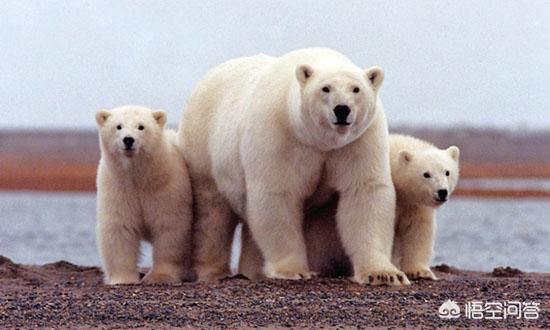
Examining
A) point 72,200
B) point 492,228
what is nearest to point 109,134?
point 492,228

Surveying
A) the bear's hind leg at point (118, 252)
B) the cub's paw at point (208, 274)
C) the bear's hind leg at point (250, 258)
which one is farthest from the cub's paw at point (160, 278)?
the bear's hind leg at point (250, 258)

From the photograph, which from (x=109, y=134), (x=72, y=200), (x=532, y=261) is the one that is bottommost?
(x=72, y=200)

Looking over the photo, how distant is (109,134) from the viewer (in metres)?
10.8

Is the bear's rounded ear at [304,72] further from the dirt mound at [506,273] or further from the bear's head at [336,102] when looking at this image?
the dirt mound at [506,273]

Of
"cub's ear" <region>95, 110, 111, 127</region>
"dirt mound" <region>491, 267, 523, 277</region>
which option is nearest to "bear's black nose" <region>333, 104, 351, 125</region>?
"cub's ear" <region>95, 110, 111, 127</region>

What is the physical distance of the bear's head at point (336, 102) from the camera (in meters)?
9.47

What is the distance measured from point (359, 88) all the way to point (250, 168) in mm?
1161

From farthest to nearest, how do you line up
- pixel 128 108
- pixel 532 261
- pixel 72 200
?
pixel 72 200
pixel 532 261
pixel 128 108

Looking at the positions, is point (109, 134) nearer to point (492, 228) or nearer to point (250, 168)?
point (250, 168)

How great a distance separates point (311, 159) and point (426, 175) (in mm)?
1068

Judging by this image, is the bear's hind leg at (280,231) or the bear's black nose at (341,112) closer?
the bear's black nose at (341,112)

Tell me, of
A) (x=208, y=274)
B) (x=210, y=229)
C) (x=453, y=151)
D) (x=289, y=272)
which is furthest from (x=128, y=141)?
(x=453, y=151)

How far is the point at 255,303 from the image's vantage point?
8.81 m

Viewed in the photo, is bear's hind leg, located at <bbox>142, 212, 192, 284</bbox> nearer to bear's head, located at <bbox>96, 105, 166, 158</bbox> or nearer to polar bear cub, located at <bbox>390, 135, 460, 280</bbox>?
bear's head, located at <bbox>96, 105, 166, 158</bbox>
